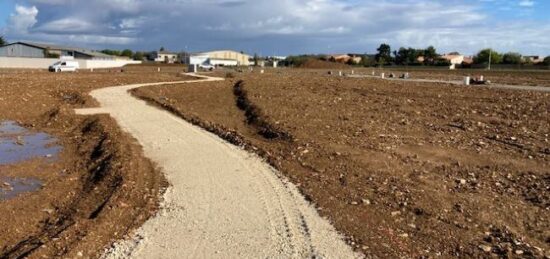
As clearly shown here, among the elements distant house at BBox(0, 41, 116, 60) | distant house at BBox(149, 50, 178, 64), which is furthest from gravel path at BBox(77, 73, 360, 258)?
distant house at BBox(149, 50, 178, 64)

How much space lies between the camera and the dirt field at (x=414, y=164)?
720 cm

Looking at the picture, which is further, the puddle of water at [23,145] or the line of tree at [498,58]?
the line of tree at [498,58]

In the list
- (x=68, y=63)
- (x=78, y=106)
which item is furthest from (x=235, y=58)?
(x=78, y=106)

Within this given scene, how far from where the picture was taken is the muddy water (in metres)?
10.9

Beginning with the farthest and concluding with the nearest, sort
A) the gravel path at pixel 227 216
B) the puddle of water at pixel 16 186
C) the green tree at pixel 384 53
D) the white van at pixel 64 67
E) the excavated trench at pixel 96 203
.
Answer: the green tree at pixel 384 53, the white van at pixel 64 67, the puddle of water at pixel 16 186, the excavated trench at pixel 96 203, the gravel path at pixel 227 216

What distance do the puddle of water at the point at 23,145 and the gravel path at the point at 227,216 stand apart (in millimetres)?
3307

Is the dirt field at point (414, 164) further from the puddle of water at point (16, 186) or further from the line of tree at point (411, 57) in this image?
the line of tree at point (411, 57)

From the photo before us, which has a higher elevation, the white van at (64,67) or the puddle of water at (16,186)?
the white van at (64,67)

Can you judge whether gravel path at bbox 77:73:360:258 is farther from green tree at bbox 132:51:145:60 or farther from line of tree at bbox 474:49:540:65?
green tree at bbox 132:51:145:60

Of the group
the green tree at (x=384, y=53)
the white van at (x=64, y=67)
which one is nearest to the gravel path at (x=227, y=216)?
the white van at (x=64, y=67)

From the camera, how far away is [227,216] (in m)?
7.98

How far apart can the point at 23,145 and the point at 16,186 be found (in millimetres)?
5252

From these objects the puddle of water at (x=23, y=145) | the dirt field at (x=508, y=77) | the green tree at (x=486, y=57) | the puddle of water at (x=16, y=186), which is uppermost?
the green tree at (x=486, y=57)

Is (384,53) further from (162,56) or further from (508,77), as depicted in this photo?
(508,77)
